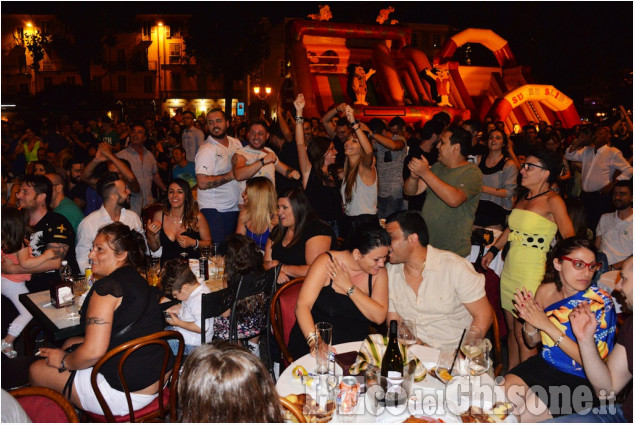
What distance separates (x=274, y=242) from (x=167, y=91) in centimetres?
4179

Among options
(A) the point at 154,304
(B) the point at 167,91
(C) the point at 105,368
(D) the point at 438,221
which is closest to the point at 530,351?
(D) the point at 438,221

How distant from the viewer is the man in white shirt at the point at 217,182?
4.96m

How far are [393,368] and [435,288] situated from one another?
2.71ft

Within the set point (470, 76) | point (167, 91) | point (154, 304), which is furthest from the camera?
point (167, 91)

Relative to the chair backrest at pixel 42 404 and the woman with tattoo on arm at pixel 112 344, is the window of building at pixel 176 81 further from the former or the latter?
the chair backrest at pixel 42 404

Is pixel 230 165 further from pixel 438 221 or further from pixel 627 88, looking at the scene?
pixel 627 88

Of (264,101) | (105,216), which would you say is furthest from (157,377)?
(264,101)

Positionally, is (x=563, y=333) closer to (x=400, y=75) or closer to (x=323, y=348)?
(x=323, y=348)

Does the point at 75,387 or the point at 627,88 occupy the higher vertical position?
the point at 627,88

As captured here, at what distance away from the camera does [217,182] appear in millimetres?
4941

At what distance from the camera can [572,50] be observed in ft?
81.5

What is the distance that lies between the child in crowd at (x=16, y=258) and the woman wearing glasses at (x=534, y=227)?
344cm

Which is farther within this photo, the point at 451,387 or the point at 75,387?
the point at 75,387

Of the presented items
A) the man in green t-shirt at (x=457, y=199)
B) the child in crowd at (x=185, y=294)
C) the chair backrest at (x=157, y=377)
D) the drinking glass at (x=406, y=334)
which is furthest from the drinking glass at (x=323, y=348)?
the man in green t-shirt at (x=457, y=199)
